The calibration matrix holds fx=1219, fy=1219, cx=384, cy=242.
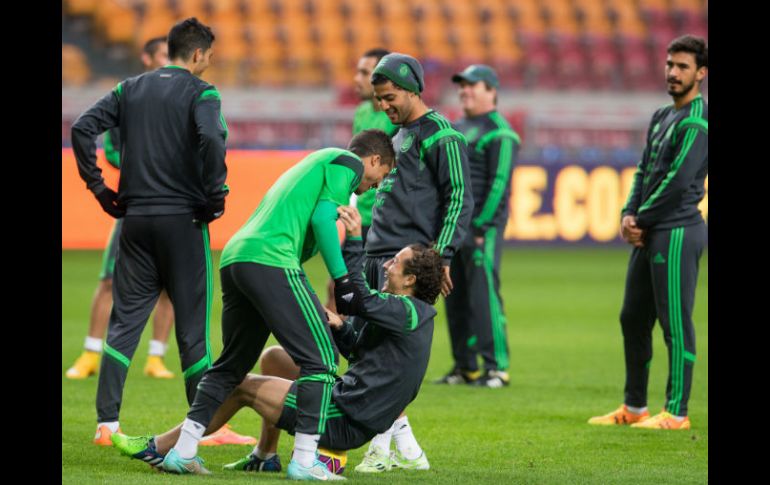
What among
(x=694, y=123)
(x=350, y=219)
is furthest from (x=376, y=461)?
(x=694, y=123)

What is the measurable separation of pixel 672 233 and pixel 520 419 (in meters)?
1.47

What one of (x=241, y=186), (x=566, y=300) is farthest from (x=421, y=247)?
(x=241, y=186)

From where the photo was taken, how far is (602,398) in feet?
27.8

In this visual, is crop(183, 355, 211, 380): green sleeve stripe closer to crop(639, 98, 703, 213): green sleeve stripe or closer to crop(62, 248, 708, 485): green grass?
crop(62, 248, 708, 485): green grass

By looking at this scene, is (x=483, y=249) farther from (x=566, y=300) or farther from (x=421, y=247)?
(x=566, y=300)

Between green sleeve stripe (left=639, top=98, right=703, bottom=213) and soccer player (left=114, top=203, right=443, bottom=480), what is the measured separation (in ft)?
7.44

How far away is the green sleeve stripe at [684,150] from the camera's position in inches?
279

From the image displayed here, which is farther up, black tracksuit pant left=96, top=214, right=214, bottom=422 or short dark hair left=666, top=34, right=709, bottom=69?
short dark hair left=666, top=34, right=709, bottom=69

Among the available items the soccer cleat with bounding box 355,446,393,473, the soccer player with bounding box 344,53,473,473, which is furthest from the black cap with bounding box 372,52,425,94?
the soccer cleat with bounding box 355,446,393,473

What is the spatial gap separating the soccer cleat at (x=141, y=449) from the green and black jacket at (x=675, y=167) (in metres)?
3.35

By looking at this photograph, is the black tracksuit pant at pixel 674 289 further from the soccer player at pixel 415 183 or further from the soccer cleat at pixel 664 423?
the soccer player at pixel 415 183

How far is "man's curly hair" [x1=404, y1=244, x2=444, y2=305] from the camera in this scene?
17.6 feet

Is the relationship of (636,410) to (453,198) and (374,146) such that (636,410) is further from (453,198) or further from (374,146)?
(374,146)
